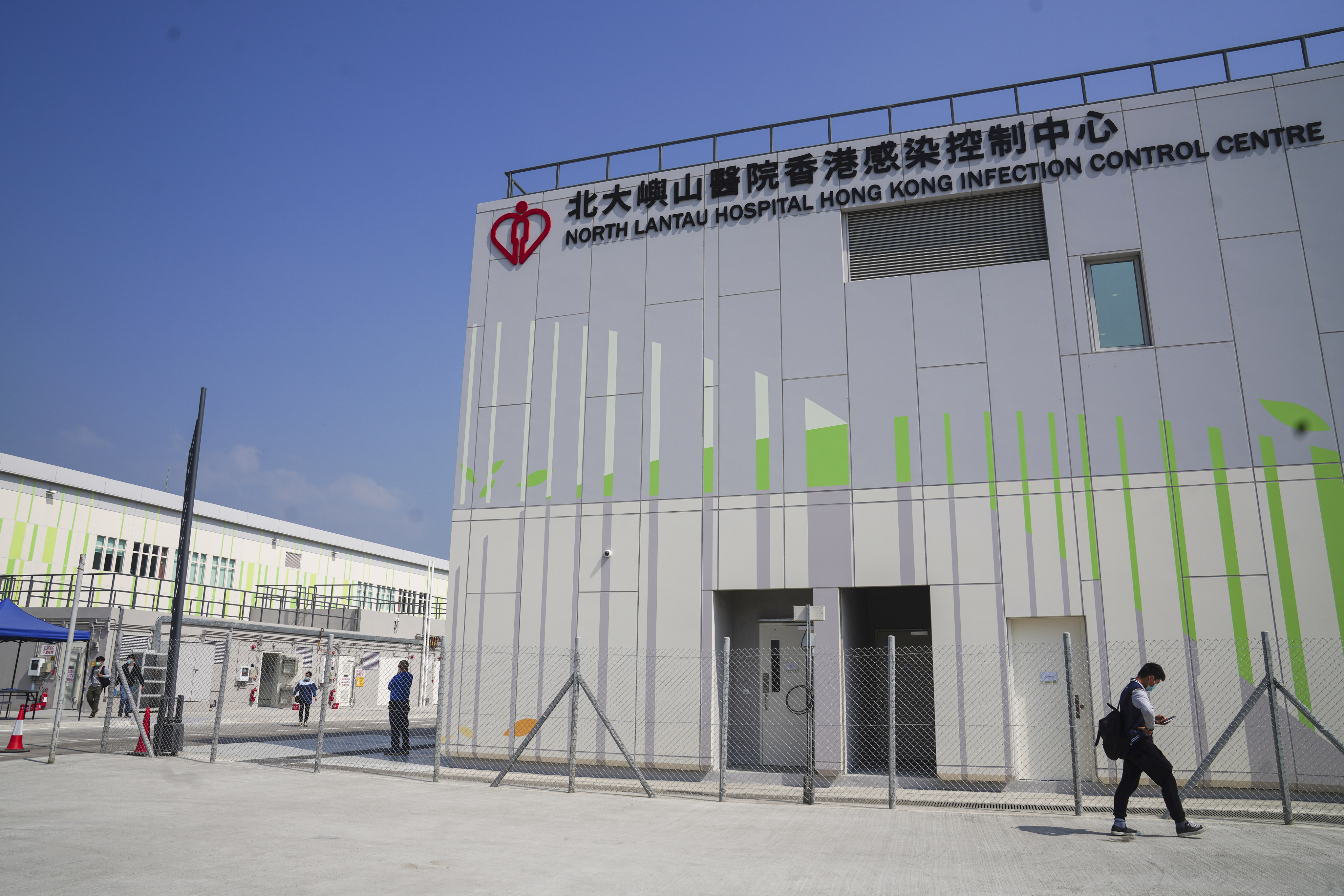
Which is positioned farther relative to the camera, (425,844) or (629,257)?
(629,257)

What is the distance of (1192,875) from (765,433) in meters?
9.38

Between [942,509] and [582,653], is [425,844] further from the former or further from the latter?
[942,509]

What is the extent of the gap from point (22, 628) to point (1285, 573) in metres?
23.6

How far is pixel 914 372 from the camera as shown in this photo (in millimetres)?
14750

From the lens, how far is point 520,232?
18.0m

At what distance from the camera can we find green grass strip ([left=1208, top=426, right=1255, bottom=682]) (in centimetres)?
1259

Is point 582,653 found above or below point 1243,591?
below

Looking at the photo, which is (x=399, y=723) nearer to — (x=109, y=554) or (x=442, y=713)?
(x=442, y=713)

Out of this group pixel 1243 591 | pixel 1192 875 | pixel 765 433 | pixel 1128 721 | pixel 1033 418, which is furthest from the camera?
pixel 765 433

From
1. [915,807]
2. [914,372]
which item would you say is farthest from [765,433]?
[915,807]

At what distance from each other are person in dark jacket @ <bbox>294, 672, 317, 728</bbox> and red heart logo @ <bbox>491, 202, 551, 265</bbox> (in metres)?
15.1

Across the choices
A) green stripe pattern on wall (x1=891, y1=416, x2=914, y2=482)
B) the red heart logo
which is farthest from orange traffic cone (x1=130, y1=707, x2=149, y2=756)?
green stripe pattern on wall (x1=891, y1=416, x2=914, y2=482)

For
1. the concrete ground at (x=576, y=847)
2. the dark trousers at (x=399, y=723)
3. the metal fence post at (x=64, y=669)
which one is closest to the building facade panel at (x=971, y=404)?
the dark trousers at (x=399, y=723)

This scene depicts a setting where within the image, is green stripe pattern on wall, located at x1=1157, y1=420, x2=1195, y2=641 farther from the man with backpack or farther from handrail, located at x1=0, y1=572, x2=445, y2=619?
handrail, located at x1=0, y1=572, x2=445, y2=619
